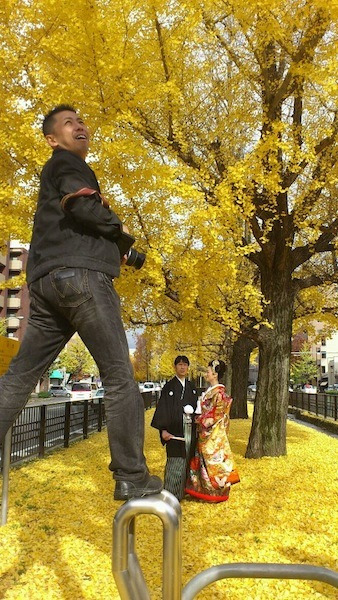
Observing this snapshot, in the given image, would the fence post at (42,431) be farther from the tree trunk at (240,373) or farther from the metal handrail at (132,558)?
the tree trunk at (240,373)

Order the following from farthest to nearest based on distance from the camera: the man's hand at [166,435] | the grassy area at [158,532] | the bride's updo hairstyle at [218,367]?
the bride's updo hairstyle at [218,367]
the man's hand at [166,435]
the grassy area at [158,532]

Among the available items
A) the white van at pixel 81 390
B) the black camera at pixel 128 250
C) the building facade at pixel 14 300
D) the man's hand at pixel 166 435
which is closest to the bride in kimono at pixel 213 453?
the man's hand at pixel 166 435

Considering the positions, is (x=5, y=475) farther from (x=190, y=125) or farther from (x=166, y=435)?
(x=190, y=125)

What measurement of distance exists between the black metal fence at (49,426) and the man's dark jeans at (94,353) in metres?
5.46

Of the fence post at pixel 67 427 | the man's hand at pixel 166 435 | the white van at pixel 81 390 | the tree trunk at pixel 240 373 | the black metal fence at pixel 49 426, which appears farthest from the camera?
the white van at pixel 81 390

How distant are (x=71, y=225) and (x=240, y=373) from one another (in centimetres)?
1703

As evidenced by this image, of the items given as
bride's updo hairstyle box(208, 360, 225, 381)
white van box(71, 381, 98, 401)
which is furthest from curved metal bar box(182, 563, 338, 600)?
white van box(71, 381, 98, 401)

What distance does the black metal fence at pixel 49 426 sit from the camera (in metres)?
9.05

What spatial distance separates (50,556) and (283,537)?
2195 mm

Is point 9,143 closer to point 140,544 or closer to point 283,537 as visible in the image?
point 140,544

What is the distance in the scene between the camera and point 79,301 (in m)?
1.70

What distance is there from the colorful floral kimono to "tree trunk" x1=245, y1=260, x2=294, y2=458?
3.43 m

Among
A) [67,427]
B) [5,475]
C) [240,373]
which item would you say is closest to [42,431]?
[67,427]

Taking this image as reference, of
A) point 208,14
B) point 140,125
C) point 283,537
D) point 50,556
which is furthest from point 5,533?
point 208,14
